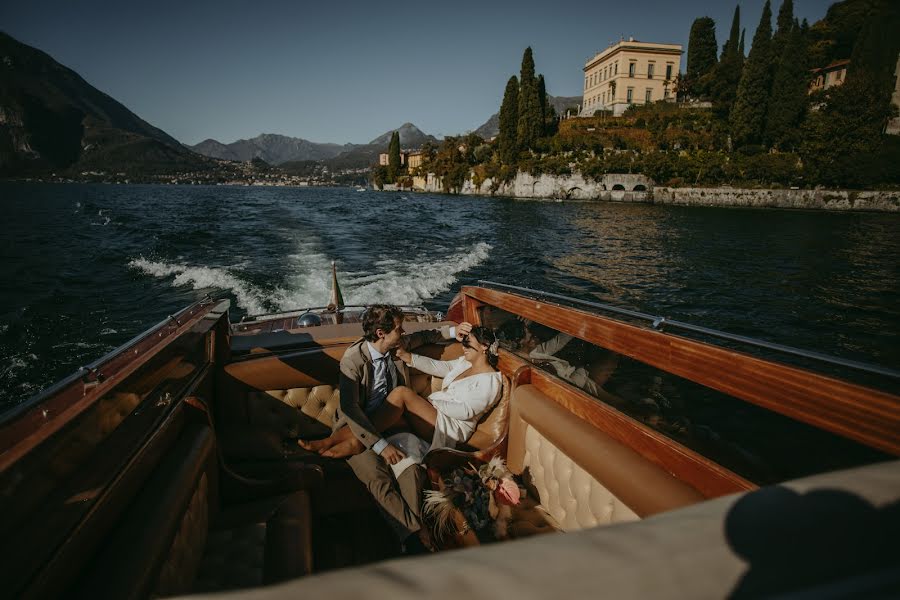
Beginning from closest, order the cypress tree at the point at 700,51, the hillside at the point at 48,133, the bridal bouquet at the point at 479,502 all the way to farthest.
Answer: the bridal bouquet at the point at 479,502
the cypress tree at the point at 700,51
the hillside at the point at 48,133

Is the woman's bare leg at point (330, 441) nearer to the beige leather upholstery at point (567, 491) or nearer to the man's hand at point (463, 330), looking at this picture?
the man's hand at point (463, 330)

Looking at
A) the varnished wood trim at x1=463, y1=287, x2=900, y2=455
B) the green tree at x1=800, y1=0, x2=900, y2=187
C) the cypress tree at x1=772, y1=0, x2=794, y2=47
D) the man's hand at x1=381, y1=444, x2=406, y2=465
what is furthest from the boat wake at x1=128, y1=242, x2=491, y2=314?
the cypress tree at x1=772, y1=0, x2=794, y2=47

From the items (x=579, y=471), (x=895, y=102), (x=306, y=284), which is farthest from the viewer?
(x=895, y=102)

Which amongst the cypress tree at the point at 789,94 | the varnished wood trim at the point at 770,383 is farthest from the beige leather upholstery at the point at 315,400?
the cypress tree at the point at 789,94

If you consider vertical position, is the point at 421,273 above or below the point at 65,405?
below

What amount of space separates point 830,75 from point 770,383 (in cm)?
6021

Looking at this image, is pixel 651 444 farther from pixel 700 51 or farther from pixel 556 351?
pixel 700 51

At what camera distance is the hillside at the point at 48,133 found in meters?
129

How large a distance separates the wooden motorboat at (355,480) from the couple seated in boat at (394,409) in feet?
0.57

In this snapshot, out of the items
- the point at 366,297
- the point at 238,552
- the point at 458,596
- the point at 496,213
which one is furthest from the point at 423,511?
the point at 496,213

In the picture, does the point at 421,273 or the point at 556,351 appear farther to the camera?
the point at 421,273

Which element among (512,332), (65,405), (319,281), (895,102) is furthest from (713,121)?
(65,405)

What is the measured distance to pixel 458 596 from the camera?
52 centimetres

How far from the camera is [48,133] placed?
462 feet
